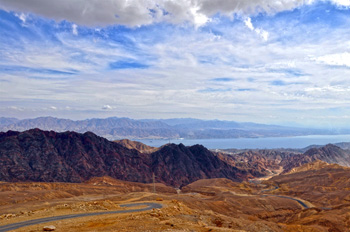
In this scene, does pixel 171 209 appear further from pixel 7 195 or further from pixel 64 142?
pixel 64 142

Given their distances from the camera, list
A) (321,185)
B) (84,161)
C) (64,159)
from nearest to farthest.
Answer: (321,185)
(64,159)
(84,161)

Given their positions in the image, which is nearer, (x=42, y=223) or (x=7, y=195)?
(x=42, y=223)

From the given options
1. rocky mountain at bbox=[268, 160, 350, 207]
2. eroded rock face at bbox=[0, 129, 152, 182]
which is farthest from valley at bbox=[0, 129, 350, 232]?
eroded rock face at bbox=[0, 129, 152, 182]

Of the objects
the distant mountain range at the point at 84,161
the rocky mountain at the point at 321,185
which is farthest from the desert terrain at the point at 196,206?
the distant mountain range at the point at 84,161

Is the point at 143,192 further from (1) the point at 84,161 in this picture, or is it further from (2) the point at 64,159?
(2) the point at 64,159

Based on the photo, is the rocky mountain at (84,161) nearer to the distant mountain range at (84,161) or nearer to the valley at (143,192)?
the distant mountain range at (84,161)

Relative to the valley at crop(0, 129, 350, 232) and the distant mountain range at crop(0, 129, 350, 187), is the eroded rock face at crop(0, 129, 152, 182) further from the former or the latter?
the valley at crop(0, 129, 350, 232)

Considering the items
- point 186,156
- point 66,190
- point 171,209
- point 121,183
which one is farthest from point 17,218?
point 186,156

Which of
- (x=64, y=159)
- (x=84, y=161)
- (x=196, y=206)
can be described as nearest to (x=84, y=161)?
(x=84, y=161)
